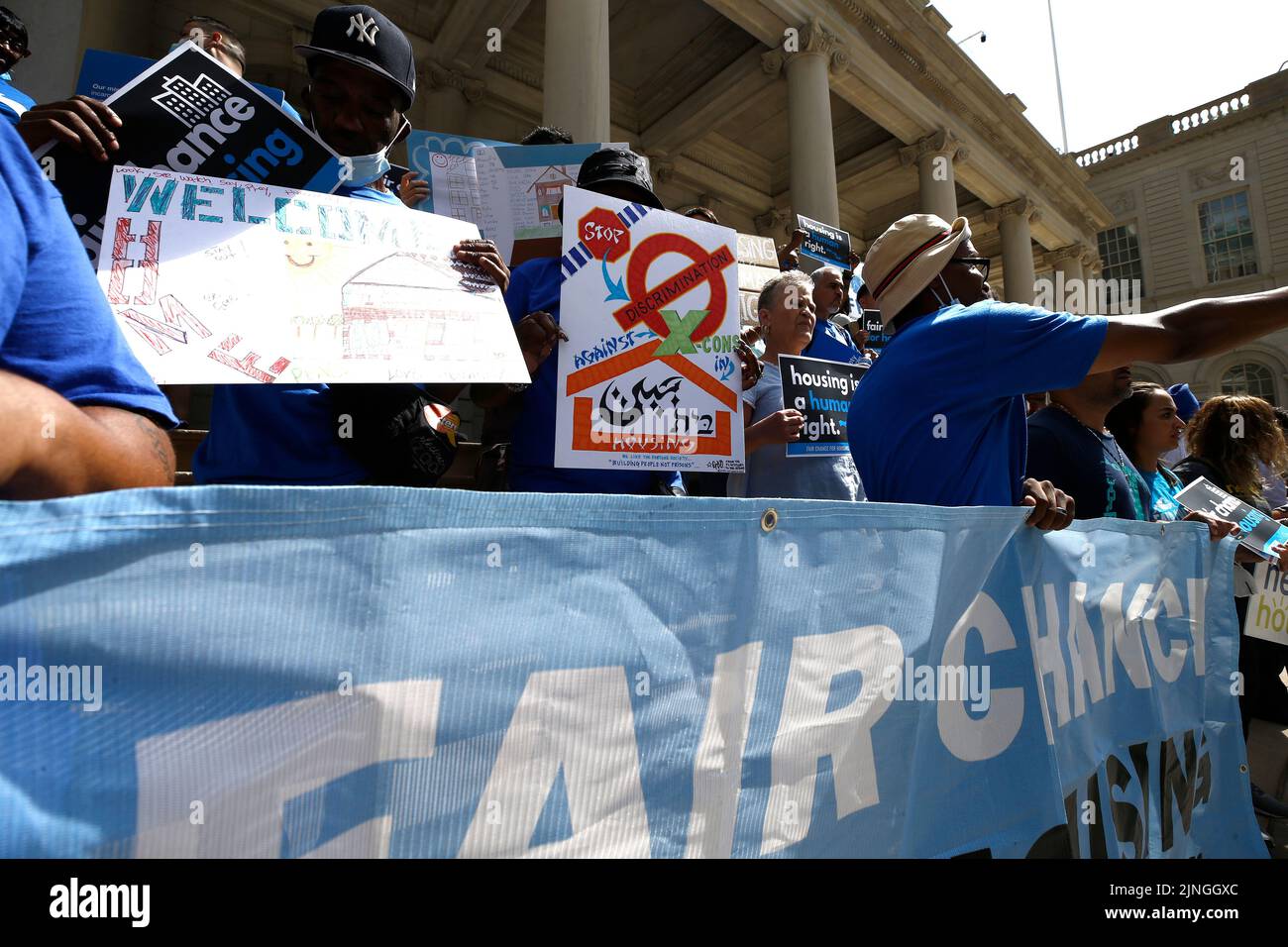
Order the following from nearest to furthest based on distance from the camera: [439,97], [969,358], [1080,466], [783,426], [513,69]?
[969,358]
[1080,466]
[783,426]
[439,97]
[513,69]

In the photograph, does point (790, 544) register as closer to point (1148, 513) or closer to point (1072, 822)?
point (1072, 822)

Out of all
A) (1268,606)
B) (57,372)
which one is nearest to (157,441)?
(57,372)

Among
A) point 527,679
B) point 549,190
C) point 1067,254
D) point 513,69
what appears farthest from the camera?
point 1067,254

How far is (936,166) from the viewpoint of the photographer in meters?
13.5

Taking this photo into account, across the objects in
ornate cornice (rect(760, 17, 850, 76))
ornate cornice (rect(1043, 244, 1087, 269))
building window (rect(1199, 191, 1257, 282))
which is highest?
building window (rect(1199, 191, 1257, 282))

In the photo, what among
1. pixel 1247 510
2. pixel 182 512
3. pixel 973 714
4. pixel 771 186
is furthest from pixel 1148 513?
pixel 771 186

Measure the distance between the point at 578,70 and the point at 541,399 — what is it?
5481 mm

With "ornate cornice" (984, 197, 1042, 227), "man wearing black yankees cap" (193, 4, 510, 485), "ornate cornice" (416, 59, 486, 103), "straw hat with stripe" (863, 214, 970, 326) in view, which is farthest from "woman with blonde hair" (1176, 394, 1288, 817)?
"ornate cornice" (984, 197, 1042, 227)

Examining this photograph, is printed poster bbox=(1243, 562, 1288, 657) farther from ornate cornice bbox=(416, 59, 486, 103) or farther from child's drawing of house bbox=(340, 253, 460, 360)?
ornate cornice bbox=(416, 59, 486, 103)

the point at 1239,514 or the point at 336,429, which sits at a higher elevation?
the point at 336,429

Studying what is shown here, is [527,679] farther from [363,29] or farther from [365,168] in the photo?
[363,29]

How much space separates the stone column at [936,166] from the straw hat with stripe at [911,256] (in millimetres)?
12169

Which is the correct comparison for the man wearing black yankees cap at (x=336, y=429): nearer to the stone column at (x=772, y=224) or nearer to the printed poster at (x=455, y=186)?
the printed poster at (x=455, y=186)

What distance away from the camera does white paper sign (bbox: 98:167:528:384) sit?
1.50 meters
